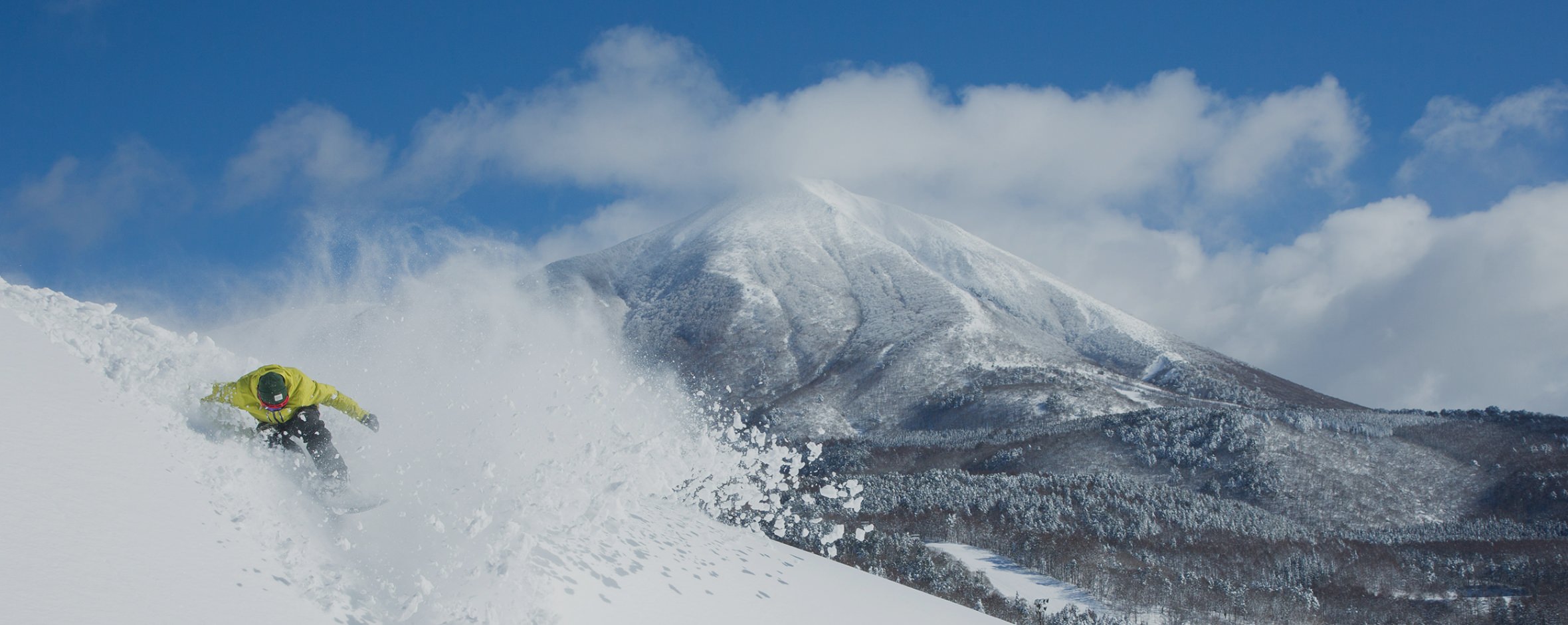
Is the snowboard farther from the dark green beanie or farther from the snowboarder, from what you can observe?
the dark green beanie

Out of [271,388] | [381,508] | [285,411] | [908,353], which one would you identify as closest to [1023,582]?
[381,508]

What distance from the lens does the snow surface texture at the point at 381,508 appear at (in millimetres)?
6203

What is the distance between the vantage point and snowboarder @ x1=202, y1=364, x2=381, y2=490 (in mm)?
9305

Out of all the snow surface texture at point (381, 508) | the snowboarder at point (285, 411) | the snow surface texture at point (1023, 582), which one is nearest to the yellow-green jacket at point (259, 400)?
the snowboarder at point (285, 411)

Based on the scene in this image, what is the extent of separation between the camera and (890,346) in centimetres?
15838

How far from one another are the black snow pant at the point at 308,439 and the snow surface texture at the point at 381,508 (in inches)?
8.4

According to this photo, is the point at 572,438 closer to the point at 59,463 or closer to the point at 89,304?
the point at 59,463

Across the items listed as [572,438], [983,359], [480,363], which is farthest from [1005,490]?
[983,359]

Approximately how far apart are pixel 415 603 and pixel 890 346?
152914mm

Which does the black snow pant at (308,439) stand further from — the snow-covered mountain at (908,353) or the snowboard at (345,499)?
the snow-covered mountain at (908,353)

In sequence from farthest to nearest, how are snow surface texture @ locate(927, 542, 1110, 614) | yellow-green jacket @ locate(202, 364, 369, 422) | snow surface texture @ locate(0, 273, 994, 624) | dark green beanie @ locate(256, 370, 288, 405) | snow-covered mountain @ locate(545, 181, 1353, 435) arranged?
snow-covered mountain @ locate(545, 181, 1353, 435) → snow surface texture @ locate(927, 542, 1110, 614) → yellow-green jacket @ locate(202, 364, 369, 422) → dark green beanie @ locate(256, 370, 288, 405) → snow surface texture @ locate(0, 273, 994, 624)

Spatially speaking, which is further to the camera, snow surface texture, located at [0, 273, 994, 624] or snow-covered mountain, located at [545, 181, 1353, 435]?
snow-covered mountain, located at [545, 181, 1353, 435]

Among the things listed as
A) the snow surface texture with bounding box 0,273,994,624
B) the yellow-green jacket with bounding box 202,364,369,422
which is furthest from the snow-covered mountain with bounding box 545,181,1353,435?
the yellow-green jacket with bounding box 202,364,369,422

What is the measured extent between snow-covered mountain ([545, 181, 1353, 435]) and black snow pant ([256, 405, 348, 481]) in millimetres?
113932
